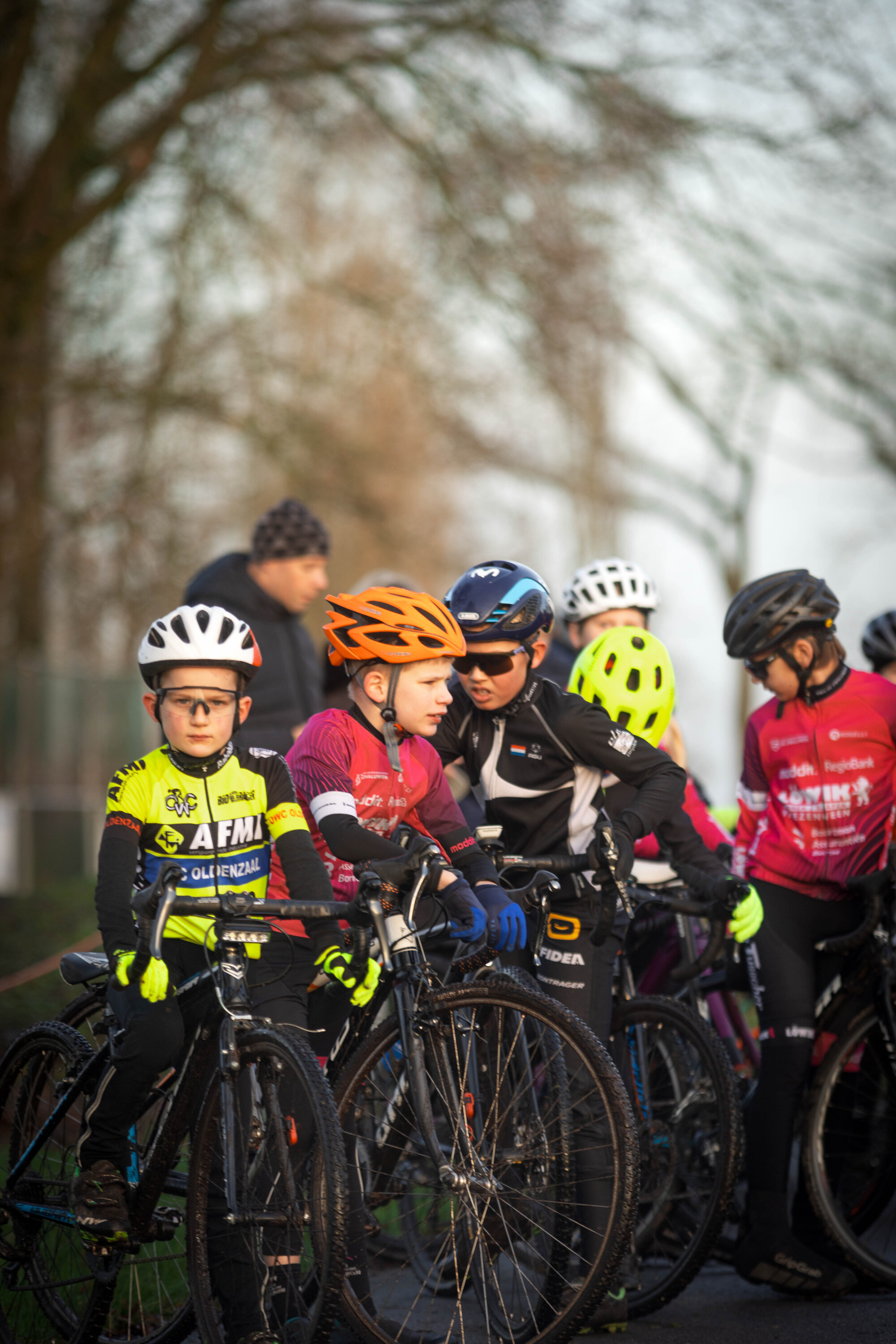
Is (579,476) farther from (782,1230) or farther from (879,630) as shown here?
(782,1230)

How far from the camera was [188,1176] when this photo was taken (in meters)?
3.59

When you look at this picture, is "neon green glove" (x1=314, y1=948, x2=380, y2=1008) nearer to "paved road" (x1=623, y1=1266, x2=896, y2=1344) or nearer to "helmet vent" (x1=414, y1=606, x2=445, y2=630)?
"helmet vent" (x1=414, y1=606, x2=445, y2=630)

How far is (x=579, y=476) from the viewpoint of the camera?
22484 millimetres

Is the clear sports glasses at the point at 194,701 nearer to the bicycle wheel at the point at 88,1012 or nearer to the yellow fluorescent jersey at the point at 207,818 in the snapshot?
the yellow fluorescent jersey at the point at 207,818

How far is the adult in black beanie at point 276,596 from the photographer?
647 centimetres

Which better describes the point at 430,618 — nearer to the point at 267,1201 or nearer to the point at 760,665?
the point at 760,665

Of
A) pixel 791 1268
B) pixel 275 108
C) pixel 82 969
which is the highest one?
pixel 275 108

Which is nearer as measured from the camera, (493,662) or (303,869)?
(303,869)

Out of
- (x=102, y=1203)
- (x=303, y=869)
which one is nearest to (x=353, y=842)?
(x=303, y=869)

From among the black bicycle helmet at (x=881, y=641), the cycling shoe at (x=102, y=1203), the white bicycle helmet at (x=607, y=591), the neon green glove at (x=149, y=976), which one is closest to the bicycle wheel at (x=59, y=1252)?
the cycling shoe at (x=102, y=1203)

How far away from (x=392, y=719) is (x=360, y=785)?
205 mm

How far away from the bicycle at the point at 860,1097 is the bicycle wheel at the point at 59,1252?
198 centimetres

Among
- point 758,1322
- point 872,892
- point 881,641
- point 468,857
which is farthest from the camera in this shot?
point 881,641

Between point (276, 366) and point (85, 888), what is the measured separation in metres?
5.82
